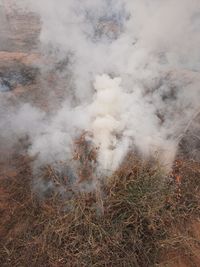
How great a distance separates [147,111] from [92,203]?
7.41ft

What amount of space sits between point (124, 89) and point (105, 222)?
2713mm

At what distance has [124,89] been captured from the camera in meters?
5.81

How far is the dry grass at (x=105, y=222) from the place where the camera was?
12.1 feet

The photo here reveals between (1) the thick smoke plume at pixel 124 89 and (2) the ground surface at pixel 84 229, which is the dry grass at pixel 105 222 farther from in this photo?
(1) the thick smoke plume at pixel 124 89

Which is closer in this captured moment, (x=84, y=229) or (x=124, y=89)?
(x=84, y=229)

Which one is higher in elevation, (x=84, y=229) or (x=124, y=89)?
(x=124, y=89)

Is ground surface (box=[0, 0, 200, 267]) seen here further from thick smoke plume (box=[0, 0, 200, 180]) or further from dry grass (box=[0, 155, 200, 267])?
thick smoke plume (box=[0, 0, 200, 180])

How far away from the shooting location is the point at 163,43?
650 cm

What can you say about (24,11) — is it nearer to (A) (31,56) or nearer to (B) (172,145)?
(A) (31,56)

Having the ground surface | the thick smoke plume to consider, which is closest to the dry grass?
the ground surface

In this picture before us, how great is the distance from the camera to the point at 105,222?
A: 13.0ft

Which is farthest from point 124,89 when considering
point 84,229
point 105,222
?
point 84,229

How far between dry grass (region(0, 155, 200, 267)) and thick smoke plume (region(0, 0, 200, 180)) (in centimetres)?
52

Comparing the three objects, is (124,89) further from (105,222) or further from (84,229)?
(84,229)
